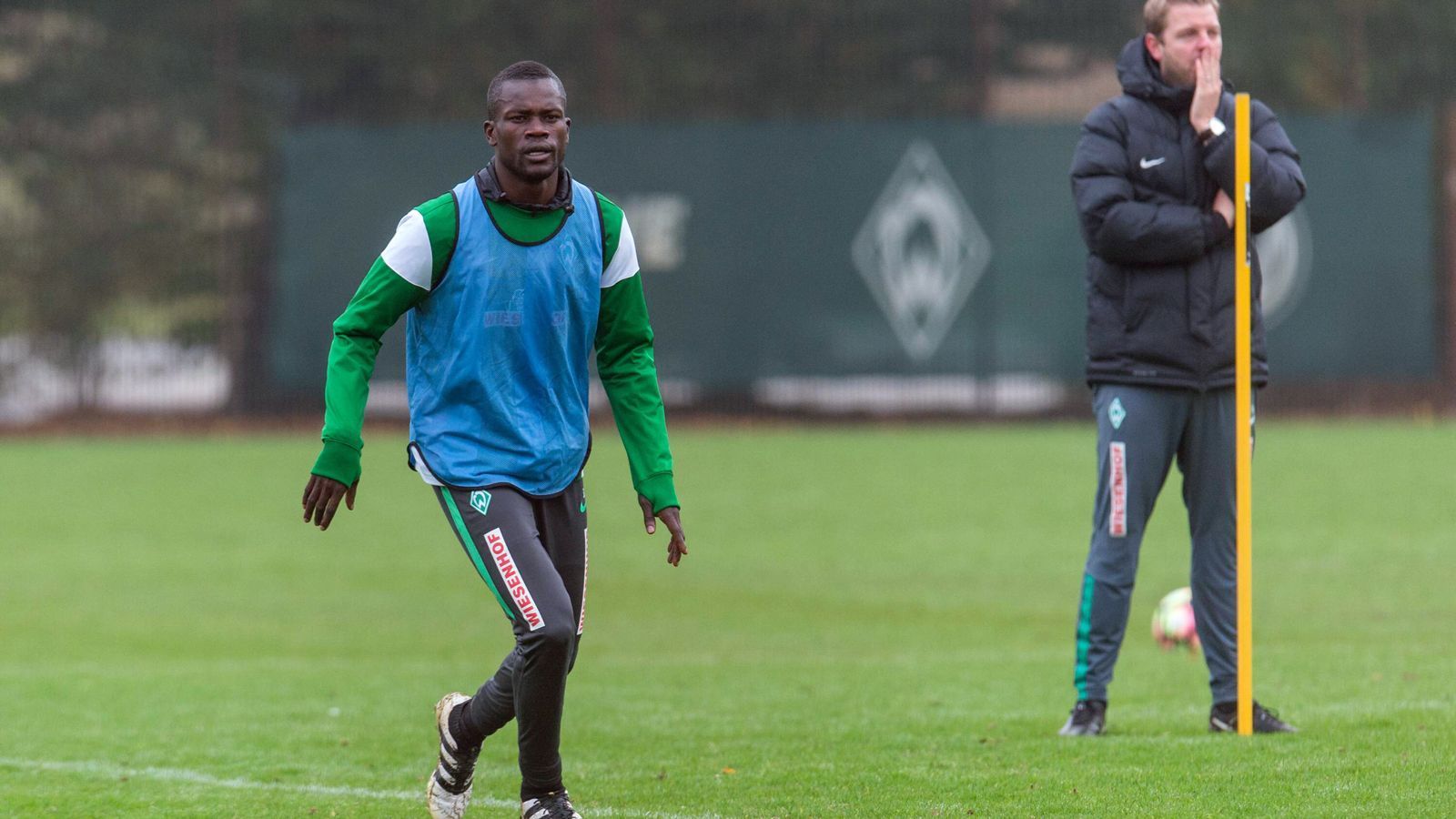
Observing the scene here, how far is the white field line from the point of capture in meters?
6.20

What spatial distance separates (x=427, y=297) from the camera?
566 centimetres

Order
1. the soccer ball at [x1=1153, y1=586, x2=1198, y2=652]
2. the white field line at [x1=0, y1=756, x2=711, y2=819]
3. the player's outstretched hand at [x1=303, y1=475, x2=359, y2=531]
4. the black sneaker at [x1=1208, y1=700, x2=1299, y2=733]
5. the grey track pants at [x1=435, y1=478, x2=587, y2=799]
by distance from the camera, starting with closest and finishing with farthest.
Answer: the player's outstretched hand at [x1=303, y1=475, x2=359, y2=531]
the grey track pants at [x1=435, y1=478, x2=587, y2=799]
the white field line at [x1=0, y1=756, x2=711, y2=819]
the black sneaker at [x1=1208, y1=700, x2=1299, y2=733]
the soccer ball at [x1=1153, y1=586, x2=1198, y2=652]

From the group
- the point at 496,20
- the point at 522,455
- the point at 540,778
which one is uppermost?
the point at 496,20

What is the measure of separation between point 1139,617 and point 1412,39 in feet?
49.7

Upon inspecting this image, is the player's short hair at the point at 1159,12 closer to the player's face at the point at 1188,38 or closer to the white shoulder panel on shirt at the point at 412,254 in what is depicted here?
the player's face at the point at 1188,38

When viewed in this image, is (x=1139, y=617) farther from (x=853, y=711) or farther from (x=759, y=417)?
(x=759, y=417)

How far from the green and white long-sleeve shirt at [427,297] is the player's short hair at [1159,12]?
87.0 inches

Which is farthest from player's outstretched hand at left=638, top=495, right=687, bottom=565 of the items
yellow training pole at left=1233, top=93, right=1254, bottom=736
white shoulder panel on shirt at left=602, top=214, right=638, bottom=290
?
yellow training pole at left=1233, top=93, right=1254, bottom=736

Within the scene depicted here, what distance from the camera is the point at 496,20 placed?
24.4 meters

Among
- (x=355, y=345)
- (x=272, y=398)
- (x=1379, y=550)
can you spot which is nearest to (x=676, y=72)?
(x=272, y=398)

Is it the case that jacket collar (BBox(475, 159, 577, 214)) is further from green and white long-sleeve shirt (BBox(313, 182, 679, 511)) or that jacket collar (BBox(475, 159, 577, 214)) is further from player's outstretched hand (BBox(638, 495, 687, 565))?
player's outstretched hand (BBox(638, 495, 687, 565))

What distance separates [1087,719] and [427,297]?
2897mm

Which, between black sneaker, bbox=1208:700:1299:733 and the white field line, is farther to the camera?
black sneaker, bbox=1208:700:1299:733

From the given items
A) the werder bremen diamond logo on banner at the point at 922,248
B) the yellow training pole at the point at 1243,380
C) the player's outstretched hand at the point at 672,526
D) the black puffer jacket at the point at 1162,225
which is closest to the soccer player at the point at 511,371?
the player's outstretched hand at the point at 672,526
